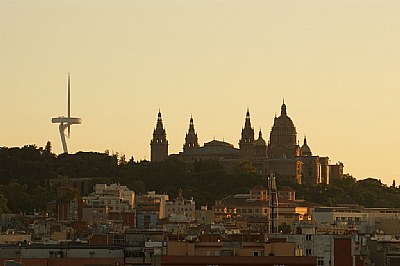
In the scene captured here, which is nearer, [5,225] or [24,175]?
[5,225]

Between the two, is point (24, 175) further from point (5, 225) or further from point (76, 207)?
point (5, 225)

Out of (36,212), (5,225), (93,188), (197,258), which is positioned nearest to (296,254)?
(197,258)

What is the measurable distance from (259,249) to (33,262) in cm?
674

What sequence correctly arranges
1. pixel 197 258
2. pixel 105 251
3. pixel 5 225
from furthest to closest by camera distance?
pixel 5 225 < pixel 105 251 < pixel 197 258

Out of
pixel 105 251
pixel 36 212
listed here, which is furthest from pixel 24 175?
pixel 105 251

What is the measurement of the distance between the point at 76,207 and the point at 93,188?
32008mm

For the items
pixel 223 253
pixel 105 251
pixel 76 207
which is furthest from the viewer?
pixel 76 207

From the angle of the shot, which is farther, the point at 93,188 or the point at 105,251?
the point at 93,188

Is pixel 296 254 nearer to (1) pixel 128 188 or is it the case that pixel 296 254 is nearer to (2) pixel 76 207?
(2) pixel 76 207

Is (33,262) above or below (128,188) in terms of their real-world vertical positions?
below

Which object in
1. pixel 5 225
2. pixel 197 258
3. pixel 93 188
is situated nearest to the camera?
pixel 197 258

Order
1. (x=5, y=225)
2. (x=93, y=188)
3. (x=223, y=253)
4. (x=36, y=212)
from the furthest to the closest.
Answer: (x=93, y=188)
(x=36, y=212)
(x=5, y=225)
(x=223, y=253)

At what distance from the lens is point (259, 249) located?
57125mm

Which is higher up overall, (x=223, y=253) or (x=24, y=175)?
(x=24, y=175)
